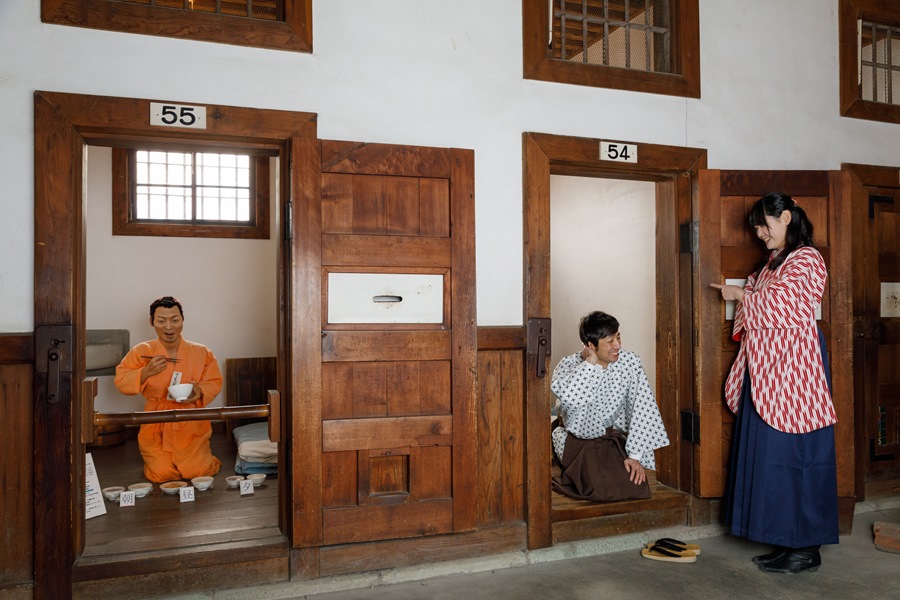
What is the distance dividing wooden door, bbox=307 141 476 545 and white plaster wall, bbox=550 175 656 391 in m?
1.94

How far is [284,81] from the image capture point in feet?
9.72

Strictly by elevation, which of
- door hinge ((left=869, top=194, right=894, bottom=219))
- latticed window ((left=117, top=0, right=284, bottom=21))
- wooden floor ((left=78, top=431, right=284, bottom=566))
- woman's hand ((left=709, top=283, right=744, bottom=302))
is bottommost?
wooden floor ((left=78, top=431, right=284, bottom=566))

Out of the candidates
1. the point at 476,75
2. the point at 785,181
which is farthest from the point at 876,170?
the point at 476,75

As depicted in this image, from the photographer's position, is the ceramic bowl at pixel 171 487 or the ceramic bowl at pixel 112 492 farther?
the ceramic bowl at pixel 171 487

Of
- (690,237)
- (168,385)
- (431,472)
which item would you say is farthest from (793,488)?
(168,385)

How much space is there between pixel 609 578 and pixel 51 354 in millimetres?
2537

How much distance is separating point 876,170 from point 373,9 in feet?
10.2

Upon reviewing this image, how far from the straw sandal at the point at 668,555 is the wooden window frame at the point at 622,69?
2.33 metres

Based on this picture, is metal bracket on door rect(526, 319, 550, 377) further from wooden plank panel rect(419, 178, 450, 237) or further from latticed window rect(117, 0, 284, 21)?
latticed window rect(117, 0, 284, 21)

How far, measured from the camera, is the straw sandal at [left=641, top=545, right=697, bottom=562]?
3271mm

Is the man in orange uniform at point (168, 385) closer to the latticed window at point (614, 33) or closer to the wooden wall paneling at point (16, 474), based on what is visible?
the wooden wall paneling at point (16, 474)

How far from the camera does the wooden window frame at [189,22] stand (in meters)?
2.70

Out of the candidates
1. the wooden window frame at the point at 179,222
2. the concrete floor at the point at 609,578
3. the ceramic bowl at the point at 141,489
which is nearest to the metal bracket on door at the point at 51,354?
the concrete floor at the point at 609,578

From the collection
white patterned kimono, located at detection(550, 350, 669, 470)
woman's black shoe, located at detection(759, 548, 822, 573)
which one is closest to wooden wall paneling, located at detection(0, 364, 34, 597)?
white patterned kimono, located at detection(550, 350, 669, 470)
